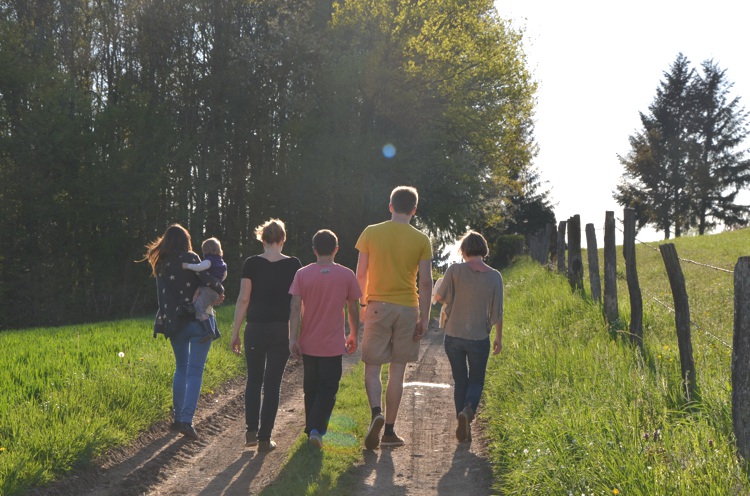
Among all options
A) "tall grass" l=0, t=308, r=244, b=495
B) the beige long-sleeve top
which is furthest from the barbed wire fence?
"tall grass" l=0, t=308, r=244, b=495

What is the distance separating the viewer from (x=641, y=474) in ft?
15.8

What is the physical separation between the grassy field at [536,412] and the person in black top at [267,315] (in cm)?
51

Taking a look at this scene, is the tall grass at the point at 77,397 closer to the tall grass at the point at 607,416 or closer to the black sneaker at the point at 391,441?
the black sneaker at the point at 391,441

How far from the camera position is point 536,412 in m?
7.19

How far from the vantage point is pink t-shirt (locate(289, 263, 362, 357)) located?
7305 millimetres

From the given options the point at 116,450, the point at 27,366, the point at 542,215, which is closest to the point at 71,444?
the point at 116,450

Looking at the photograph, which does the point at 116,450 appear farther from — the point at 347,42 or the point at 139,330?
the point at 347,42

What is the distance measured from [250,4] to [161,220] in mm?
10626

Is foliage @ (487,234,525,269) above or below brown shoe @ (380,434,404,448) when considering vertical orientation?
above

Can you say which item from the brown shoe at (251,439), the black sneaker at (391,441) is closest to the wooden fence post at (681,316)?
the black sneaker at (391,441)

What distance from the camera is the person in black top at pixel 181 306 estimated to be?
8.24 m

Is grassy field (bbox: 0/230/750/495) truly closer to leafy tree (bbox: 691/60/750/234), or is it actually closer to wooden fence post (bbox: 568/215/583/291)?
wooden fence post (bbox: 568/215/583/291)

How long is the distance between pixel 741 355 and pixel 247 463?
4298mm

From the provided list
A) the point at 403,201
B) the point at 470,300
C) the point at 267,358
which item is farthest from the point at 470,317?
the point at 267,358
